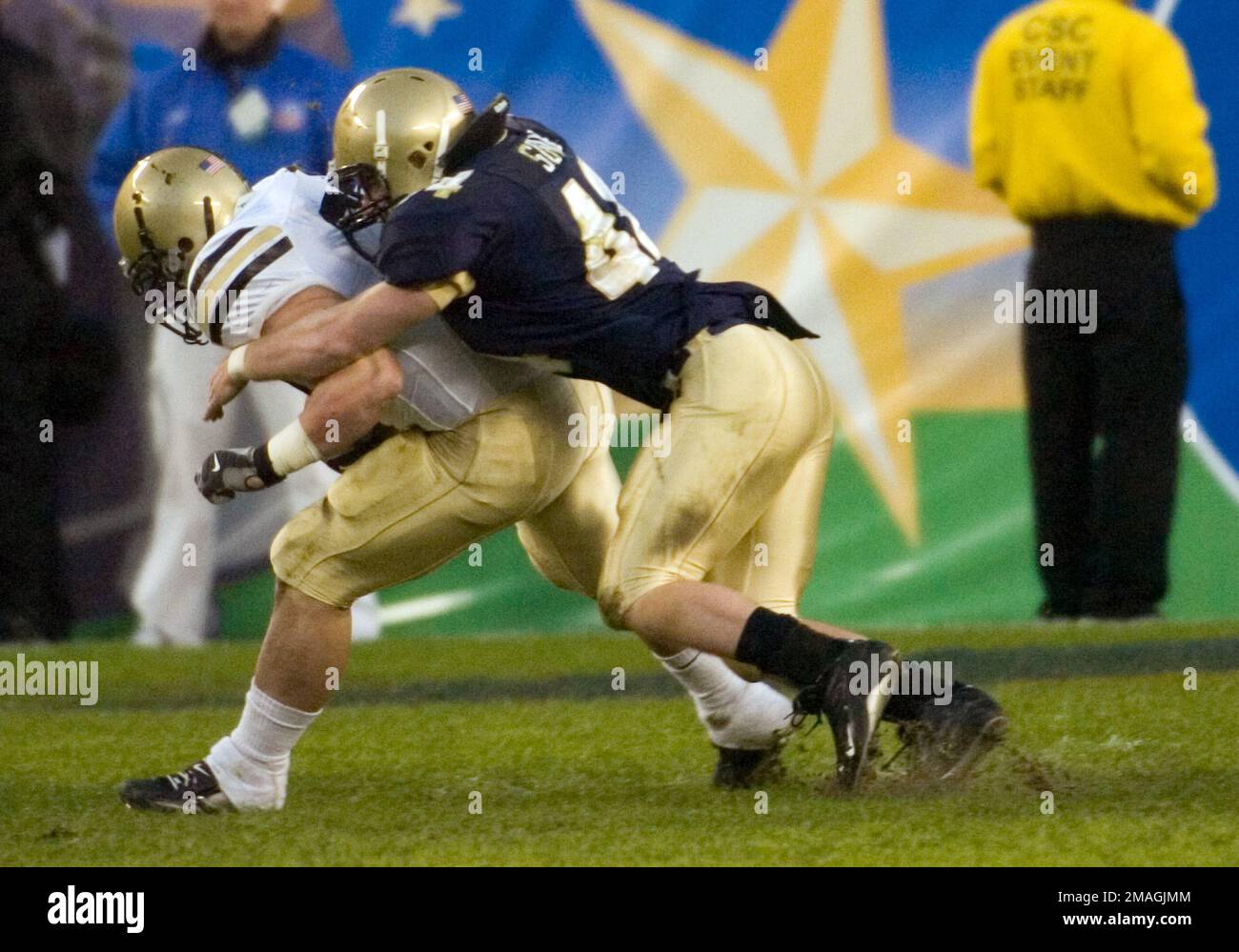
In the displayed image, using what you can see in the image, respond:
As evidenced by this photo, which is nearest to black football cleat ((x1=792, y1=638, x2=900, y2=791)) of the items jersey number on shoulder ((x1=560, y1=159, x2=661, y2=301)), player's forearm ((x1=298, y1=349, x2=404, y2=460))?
jersey number on shoulder ((x1=560, y1=159, x2=661, y2=301))

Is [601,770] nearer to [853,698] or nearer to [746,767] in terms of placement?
[746,767]

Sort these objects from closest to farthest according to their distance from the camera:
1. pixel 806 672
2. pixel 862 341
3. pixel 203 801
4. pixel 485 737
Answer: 1. pixel 806 672
2. pixel 203 801
3. pixel 485 737
4. pixel 862 341

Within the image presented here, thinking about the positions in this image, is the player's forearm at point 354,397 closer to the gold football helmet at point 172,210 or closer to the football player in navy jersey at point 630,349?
→ the football player in navy jersey at point 630,349

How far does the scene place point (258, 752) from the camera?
371cm

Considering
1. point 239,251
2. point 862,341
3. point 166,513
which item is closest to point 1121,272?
point 862,341

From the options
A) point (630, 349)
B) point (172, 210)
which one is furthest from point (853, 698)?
point (172, 210)

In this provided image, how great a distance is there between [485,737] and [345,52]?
8.57ft

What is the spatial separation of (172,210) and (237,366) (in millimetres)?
340

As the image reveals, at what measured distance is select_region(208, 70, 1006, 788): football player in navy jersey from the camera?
3.47 meters

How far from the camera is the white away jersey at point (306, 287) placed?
3.63m

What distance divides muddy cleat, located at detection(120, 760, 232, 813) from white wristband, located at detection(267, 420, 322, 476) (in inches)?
20.8

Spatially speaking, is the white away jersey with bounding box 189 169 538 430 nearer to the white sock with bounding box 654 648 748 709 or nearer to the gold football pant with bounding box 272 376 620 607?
the gold football pant with bounding box 272 376 620 607

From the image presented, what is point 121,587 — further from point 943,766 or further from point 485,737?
point 943,766

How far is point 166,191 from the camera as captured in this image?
378 centimetres
